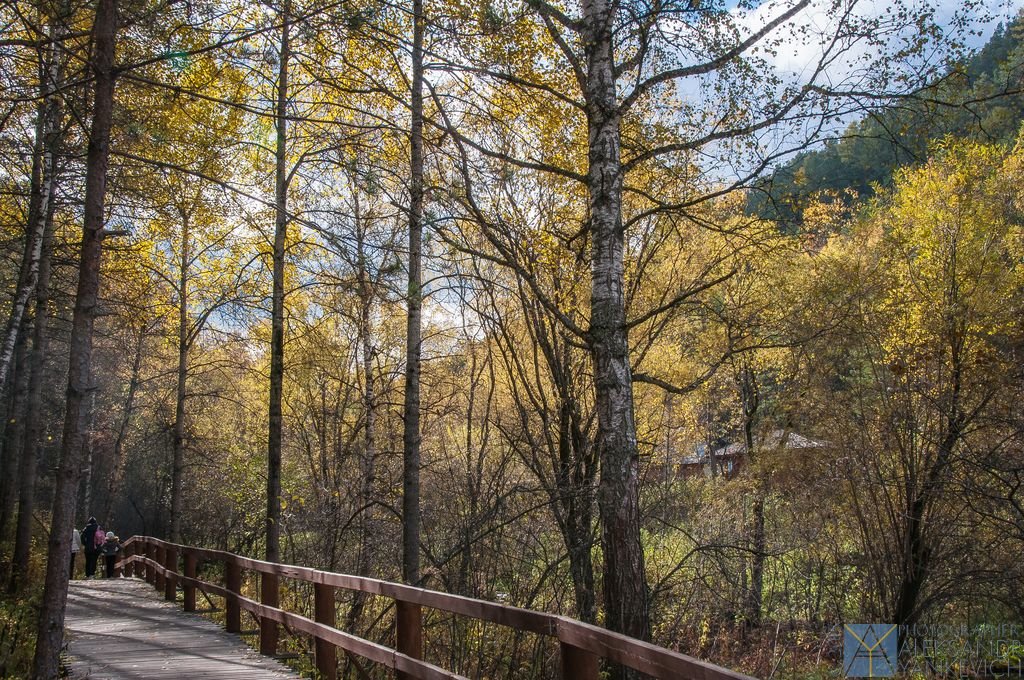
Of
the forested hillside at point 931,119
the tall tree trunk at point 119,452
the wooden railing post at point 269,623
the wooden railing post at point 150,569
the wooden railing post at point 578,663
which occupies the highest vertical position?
the forested hillside at point 931,119

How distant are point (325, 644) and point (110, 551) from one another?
17.1 meters

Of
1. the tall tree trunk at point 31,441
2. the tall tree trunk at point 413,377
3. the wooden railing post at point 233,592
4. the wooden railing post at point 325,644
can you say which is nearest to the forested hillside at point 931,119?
the tall tree trunk at point 413,377

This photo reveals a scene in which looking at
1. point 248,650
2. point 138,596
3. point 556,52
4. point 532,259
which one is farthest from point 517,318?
point 138,596

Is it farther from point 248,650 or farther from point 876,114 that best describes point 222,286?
point 876,114

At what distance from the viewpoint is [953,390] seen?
546 inches

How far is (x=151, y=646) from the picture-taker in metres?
8.82

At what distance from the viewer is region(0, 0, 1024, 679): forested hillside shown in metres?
7.03

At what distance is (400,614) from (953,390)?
39.5ft

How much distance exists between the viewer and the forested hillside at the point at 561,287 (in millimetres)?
7031

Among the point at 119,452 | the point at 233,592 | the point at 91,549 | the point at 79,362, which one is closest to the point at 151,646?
the point at 233,592

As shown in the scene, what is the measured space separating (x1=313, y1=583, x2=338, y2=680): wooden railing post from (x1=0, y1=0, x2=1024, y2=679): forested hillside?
1.85 meters

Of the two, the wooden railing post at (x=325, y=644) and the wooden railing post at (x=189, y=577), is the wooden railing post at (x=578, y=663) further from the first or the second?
the wooden railing post at (x=189, y=577)

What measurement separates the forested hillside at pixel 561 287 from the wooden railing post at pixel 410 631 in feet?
6.79

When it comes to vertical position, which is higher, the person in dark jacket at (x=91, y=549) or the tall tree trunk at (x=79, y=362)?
the tall tree trunk at (x=79, y=362)
